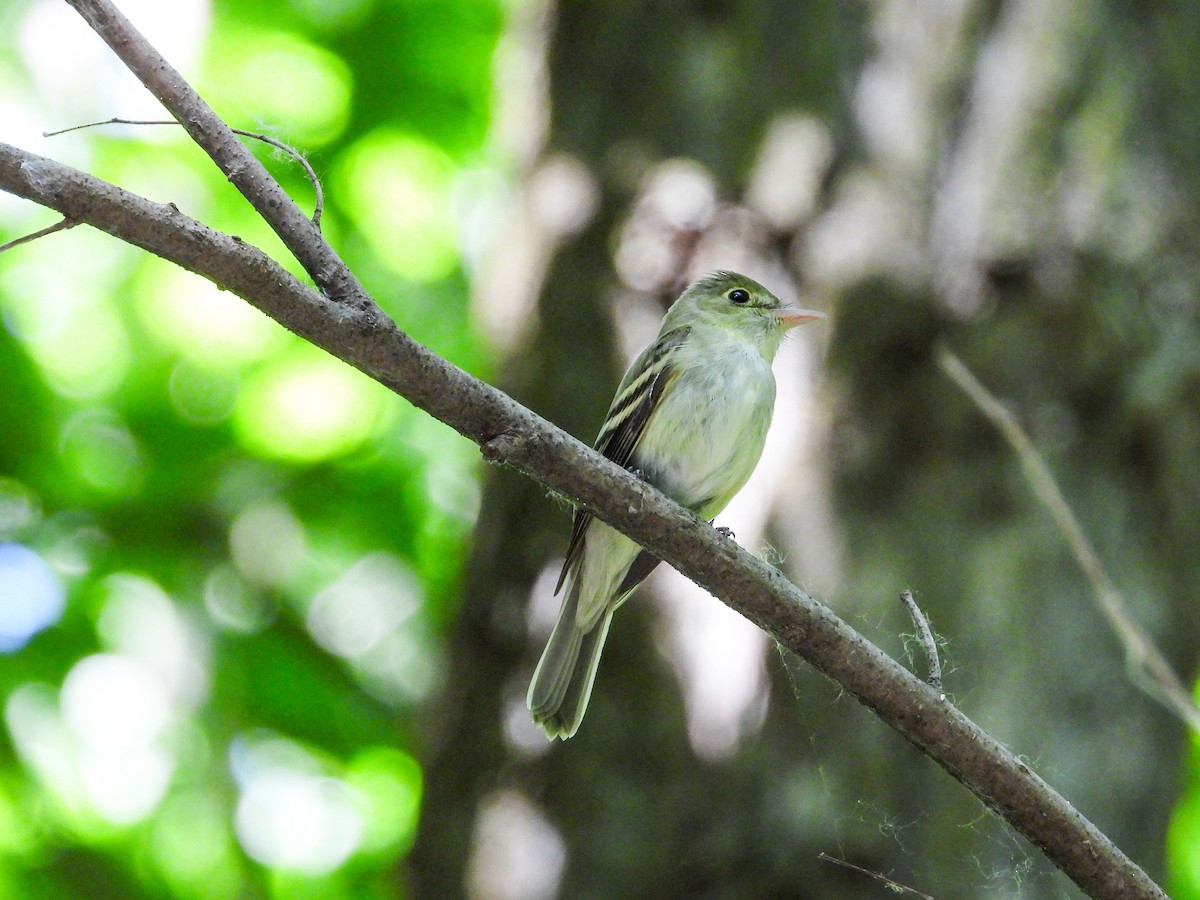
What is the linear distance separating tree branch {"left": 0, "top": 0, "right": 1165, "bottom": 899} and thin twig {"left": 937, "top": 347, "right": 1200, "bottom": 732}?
995 millimetres

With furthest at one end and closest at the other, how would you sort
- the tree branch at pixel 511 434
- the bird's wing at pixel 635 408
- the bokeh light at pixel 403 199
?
the bokeh light at pixel 403 199, the bird's wing at pixel 635 408, the tree branch at pixel 511 434

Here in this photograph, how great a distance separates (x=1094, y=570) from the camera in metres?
3.09

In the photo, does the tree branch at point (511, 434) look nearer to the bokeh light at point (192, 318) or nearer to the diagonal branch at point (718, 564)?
the diagonal branch at point (718, 564)

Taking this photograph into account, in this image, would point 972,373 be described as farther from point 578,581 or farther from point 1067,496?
point 578,581

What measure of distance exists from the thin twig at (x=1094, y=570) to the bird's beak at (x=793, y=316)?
449 millimetres

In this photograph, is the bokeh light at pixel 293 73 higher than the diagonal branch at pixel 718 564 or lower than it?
lower

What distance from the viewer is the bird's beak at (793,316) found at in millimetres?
3865

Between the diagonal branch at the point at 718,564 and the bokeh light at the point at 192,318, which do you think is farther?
the bokeh light at the point at 192,318

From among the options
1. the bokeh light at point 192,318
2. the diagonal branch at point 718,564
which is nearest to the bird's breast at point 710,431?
the diagonal branch at point 718,564

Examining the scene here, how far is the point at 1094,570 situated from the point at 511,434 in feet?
6.15

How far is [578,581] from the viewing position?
3842 millimetres

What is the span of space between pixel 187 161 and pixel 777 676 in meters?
4.40

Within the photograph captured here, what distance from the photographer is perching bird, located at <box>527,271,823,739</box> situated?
367 centimetres

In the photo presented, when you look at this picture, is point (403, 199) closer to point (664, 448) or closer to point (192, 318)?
→ point (192, 318)
